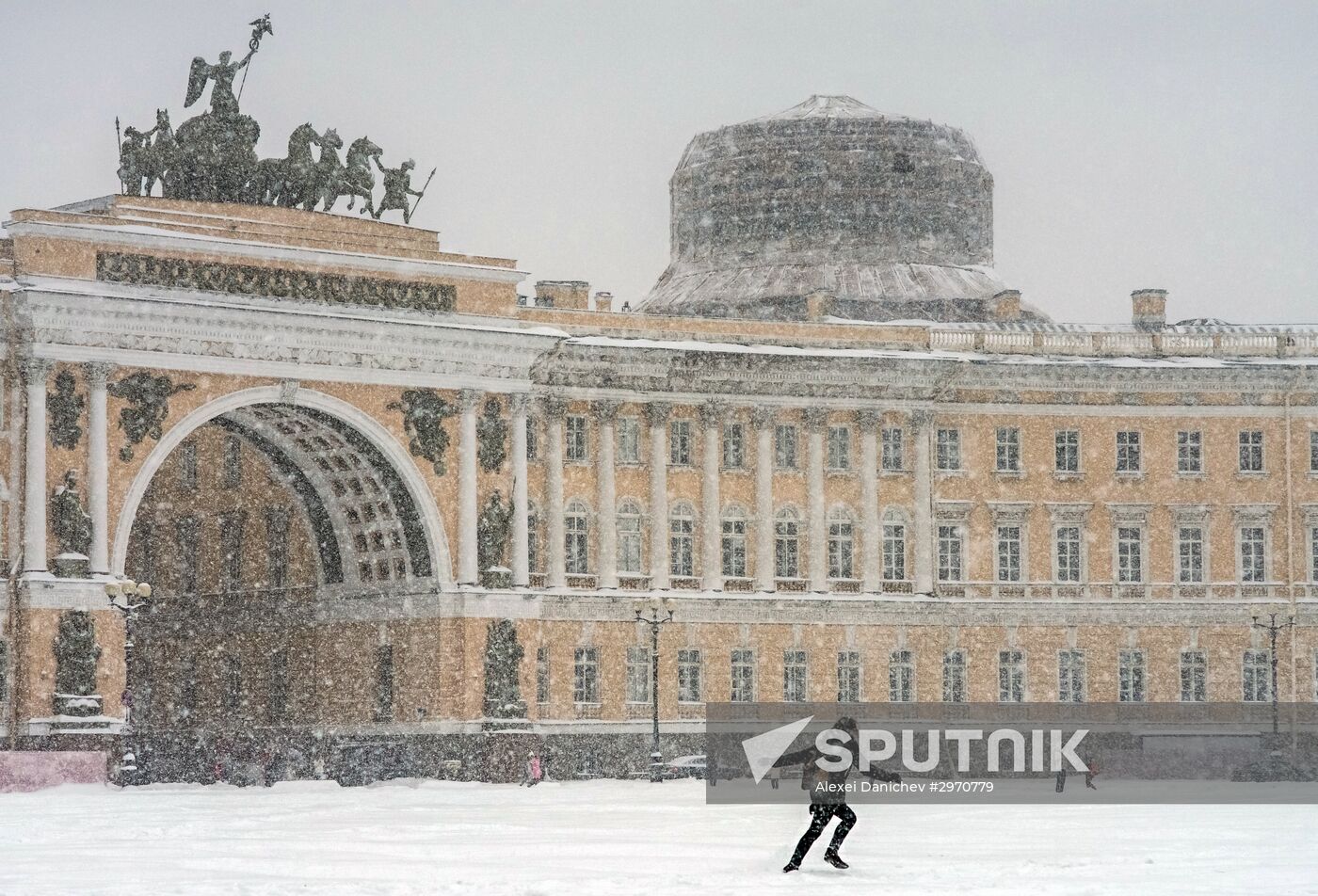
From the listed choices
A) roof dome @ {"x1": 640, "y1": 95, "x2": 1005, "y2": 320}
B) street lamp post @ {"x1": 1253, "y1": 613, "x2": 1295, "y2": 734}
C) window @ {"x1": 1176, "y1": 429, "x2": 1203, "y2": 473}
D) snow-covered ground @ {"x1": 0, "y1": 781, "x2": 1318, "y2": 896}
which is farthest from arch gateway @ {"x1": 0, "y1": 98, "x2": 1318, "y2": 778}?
snow-covered ground @ {"x1": 0, "y1": 781, "x2": 1318, "y2": 896}

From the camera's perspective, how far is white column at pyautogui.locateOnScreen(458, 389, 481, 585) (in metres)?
71.6

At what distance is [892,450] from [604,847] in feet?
127

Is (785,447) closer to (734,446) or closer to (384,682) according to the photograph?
(734,446)

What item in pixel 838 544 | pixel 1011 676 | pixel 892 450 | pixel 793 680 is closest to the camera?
pixel 793 680

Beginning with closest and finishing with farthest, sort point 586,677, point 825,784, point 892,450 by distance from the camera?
point 825,784, point 586,677, point 892,450

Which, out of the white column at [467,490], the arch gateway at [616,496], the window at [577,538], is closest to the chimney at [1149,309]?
the arch gateway at [616,496]

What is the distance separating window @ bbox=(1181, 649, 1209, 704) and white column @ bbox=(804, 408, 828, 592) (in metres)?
10.4

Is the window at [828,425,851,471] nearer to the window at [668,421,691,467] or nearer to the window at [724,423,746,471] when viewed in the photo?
the window at [724,423,746,471]

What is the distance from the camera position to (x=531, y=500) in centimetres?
7444

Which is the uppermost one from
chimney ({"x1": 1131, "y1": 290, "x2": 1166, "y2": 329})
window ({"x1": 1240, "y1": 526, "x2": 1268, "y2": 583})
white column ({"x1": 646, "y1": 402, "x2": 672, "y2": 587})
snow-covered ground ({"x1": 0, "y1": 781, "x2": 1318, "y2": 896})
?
chimney ({"x1": 1131, "y1": 290, "x2": 1166, "y2": 329})

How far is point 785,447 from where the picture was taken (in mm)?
77625

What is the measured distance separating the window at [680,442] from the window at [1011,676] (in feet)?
33.9

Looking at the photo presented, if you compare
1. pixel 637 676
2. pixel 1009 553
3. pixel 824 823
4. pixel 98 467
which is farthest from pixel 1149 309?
pixel 824 823

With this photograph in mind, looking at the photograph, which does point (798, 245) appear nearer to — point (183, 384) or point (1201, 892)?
point (183, 384)
